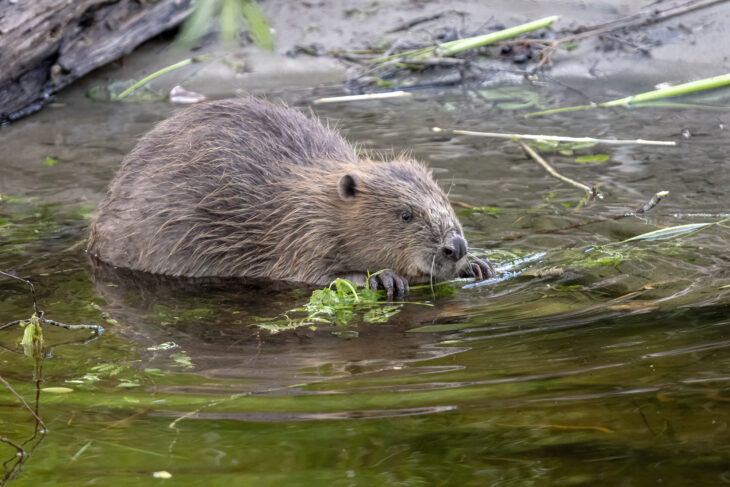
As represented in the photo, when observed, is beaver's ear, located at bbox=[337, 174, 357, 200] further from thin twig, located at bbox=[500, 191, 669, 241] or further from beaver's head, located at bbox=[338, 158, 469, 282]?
thin twig, located at bbox=[500, 191, 669, 241]

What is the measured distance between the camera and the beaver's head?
148 inches

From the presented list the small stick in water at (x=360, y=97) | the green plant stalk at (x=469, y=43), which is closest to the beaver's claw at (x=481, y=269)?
the small stick in water at (x=360, y=97)

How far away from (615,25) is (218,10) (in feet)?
20.1

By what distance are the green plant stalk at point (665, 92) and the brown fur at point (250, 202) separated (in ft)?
7.05

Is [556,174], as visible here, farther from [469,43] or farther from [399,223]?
[469,43]

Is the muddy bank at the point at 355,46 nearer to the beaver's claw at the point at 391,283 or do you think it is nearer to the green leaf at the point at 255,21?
the beaver's claw at the point at 391,283

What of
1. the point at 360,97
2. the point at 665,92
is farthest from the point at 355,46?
the point at 665,92

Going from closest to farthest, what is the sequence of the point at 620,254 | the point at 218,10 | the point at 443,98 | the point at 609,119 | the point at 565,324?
the point at 218,10, the point at 565,324, the point at 620,254, the point at 609,119, the point at 443,98

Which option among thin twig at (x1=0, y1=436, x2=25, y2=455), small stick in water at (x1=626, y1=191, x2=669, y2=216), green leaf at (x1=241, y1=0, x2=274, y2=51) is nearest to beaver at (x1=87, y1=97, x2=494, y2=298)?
small stick in water at (x1=626, y1=191, x2=669, y2=216)

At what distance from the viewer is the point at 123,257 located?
14.0ft

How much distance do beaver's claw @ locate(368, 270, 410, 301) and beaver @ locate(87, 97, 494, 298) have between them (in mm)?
83

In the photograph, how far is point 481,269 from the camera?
3.75 meters

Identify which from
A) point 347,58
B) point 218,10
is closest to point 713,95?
point 347,58

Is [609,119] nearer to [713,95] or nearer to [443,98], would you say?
[713,95]
